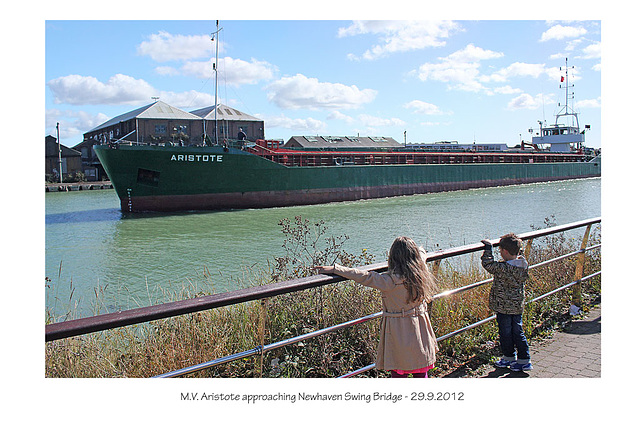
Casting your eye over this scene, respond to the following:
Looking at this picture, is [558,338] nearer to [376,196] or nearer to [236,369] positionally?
[236,369]

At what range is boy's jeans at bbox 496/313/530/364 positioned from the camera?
11.1 feet

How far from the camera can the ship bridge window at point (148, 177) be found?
81.0ft

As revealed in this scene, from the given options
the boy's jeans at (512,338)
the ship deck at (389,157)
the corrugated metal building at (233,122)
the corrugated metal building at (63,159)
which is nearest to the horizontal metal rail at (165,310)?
the boy's jeans at (512,338)

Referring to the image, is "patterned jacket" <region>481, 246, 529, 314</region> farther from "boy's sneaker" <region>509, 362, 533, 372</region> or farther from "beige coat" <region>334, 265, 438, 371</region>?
"beige coat" <region>334, 265, 438, 371</region>

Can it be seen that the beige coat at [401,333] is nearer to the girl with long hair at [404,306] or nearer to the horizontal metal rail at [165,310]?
the girl with long hair at [404,306]

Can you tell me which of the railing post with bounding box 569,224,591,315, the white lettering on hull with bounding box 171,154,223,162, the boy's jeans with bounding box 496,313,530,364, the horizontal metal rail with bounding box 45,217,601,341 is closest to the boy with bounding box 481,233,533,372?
the boy's jeans with bounding box 496,313,530,364

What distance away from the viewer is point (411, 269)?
8.18 ft

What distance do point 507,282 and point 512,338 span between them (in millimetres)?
391

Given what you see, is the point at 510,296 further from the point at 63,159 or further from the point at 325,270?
the point at 63,159

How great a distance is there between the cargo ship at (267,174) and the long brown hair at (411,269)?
2357 cm

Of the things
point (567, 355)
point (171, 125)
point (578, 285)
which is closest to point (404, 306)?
point (567, 355)

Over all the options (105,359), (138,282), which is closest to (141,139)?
(138,282)

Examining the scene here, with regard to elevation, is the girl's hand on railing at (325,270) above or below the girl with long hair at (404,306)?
above
